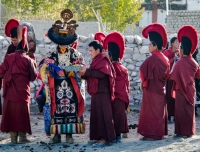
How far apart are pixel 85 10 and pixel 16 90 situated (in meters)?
23.0

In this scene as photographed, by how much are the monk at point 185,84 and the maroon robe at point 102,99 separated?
132 cm

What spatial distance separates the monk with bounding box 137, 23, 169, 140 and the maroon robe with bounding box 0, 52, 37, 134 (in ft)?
6.43

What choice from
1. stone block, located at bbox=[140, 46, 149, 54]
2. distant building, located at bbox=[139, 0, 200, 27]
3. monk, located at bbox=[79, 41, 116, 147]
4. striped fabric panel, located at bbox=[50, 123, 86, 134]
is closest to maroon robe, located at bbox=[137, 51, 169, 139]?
monk, located at bbox=[79, 41, 116, 147]

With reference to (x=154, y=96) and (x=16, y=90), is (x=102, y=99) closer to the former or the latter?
(x=154, y=96)

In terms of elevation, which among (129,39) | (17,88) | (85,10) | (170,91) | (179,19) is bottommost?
(170,91)

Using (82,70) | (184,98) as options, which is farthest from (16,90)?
(184,98)

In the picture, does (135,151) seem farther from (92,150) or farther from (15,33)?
(15,33)

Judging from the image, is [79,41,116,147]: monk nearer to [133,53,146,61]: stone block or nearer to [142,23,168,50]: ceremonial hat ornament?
[142,23,168,50]: ceremonial hat ornament

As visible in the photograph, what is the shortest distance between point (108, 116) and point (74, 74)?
0.90m

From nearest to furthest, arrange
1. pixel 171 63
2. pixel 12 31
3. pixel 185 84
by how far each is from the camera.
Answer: pixel 185 84
pixel 12 31
pixel 171 63

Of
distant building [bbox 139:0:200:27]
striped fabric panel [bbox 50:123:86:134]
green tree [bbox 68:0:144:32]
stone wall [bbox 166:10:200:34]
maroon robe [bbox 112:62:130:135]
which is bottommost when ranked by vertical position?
striped fabric panel [bbox 50:123:86:134]

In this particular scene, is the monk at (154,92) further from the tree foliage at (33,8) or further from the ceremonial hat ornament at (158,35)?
the tree foliage at (33,8)

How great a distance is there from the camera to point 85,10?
1240 inches

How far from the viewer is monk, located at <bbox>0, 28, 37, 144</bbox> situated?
8.88 metres
